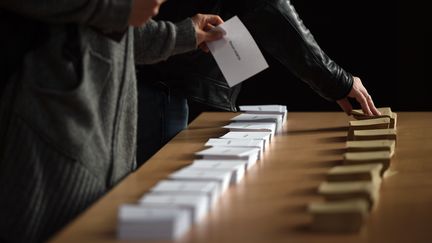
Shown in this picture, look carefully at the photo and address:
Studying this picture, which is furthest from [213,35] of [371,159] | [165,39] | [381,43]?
[381,43]

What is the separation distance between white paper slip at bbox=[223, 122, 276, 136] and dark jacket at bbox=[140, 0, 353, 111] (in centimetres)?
27

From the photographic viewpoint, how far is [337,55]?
14.1 ft

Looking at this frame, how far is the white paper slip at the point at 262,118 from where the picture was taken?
267cm

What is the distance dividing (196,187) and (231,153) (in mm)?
400

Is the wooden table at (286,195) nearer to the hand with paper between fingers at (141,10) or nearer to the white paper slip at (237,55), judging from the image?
the white paper slip at (237,55)

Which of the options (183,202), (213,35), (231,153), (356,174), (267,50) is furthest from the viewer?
(267,50)

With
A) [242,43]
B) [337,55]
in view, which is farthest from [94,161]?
[337,55]

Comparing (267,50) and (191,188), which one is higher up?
(267,50)

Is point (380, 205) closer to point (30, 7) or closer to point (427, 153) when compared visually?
point (427, 153)

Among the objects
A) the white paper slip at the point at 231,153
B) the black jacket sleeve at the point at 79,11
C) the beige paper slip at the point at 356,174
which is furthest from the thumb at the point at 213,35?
the beige paper slip at the point at 356,174

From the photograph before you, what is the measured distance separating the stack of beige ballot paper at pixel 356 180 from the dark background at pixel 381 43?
1.74m

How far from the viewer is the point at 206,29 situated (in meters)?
2.54

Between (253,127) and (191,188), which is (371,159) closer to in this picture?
(191,188)

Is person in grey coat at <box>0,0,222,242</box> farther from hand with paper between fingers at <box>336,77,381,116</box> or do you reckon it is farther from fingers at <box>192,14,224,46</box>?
hand with paper between fingers at <box>336,77,381,116</box>
